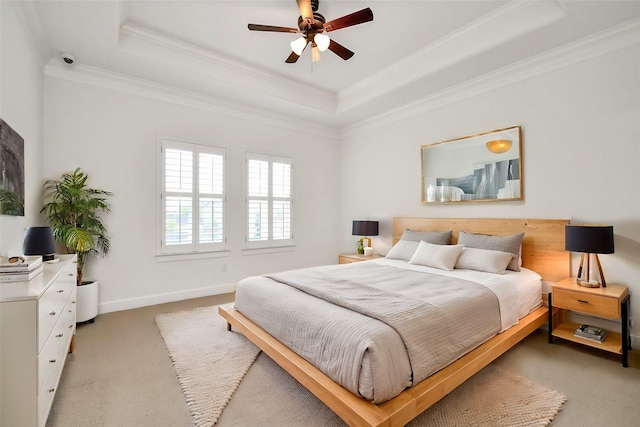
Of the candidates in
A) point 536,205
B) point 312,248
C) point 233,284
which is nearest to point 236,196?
point 233,284

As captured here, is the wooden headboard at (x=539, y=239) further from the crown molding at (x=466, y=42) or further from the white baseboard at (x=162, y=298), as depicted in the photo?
the white baseboard at (x=162, y=298)

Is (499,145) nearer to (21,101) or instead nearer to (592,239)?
(592,239)

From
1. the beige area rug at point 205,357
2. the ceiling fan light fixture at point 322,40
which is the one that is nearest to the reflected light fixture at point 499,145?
the ceiling fan light fixture at point 322,40

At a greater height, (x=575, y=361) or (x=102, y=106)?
(x=102, y=106)

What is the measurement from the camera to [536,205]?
→ 3357mm

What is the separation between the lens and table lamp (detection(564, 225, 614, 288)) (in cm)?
258

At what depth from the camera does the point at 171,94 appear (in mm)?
4102

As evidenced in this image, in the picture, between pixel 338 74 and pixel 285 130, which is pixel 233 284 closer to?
pixel 285 130

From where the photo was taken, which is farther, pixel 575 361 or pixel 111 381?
pixel 575 361

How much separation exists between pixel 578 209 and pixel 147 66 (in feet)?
16.1

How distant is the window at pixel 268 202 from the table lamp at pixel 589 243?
377cm

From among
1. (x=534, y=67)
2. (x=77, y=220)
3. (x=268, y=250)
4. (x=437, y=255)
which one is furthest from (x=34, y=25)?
(x=534, y=67)

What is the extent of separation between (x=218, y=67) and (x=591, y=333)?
189 inches

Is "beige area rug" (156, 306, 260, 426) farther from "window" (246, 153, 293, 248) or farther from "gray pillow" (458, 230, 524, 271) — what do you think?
"gray pillow" (458, 230, 524, 271)
